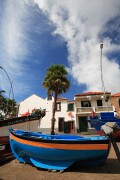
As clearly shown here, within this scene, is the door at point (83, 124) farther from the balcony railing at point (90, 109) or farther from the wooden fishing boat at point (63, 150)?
the wooden fishing boat at point (63, 150)

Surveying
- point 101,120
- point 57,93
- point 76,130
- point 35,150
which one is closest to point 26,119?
point 35,150

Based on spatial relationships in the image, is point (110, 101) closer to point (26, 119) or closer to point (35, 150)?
point (26, 119)

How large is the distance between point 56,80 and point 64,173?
20418 mm

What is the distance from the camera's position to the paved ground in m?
5.47

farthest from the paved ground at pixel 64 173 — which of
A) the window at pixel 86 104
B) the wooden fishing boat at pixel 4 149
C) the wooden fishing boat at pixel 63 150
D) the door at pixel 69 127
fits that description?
the window at pixel 86 104

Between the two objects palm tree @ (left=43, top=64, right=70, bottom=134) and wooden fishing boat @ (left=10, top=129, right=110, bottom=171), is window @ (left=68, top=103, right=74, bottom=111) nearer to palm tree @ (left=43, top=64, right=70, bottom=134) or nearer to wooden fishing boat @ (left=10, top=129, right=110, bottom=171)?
palm tree @ (left=43, top=64, right=70, bottom=134)

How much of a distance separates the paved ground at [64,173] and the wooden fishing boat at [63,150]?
253 mm

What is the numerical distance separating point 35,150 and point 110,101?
27895mm

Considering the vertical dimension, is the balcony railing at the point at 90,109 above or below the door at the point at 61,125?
above

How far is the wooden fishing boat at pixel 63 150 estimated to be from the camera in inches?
230

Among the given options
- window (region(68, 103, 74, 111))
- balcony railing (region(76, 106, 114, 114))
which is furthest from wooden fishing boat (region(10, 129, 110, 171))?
window (region(68, 103, 74, 111))

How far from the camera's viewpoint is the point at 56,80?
84.8 feet

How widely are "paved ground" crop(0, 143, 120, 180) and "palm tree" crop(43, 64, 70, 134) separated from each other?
63.8 ft

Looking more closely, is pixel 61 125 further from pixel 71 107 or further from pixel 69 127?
pixel 71 107
